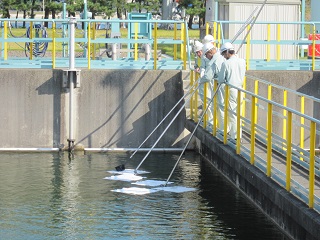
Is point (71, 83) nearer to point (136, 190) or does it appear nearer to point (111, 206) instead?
point (136, 190)

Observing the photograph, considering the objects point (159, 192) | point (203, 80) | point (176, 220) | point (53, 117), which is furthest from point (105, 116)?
point (176, 220)

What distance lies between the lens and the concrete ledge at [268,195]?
34.7 feet

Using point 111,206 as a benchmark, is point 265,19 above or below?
above

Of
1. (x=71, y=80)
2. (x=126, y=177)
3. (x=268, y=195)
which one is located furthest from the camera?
(x=71, y=80)

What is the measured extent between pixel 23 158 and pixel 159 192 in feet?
13.7

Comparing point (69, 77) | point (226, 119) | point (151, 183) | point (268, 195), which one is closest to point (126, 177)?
point (151, 183)

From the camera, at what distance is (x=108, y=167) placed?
57.9ft

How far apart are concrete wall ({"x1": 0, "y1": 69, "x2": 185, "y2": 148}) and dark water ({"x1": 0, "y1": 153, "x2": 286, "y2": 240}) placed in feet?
4.10

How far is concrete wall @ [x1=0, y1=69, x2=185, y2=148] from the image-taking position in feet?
63.4

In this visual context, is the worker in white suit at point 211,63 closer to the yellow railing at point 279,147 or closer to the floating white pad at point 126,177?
the yellow railing at point 279,147

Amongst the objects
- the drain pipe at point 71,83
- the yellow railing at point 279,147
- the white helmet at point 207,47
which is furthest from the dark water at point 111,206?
the white helmet at point 207,47

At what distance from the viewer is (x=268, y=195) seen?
12.1m

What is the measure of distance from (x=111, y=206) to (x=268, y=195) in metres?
2.86

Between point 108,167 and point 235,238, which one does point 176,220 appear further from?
point 108,167
